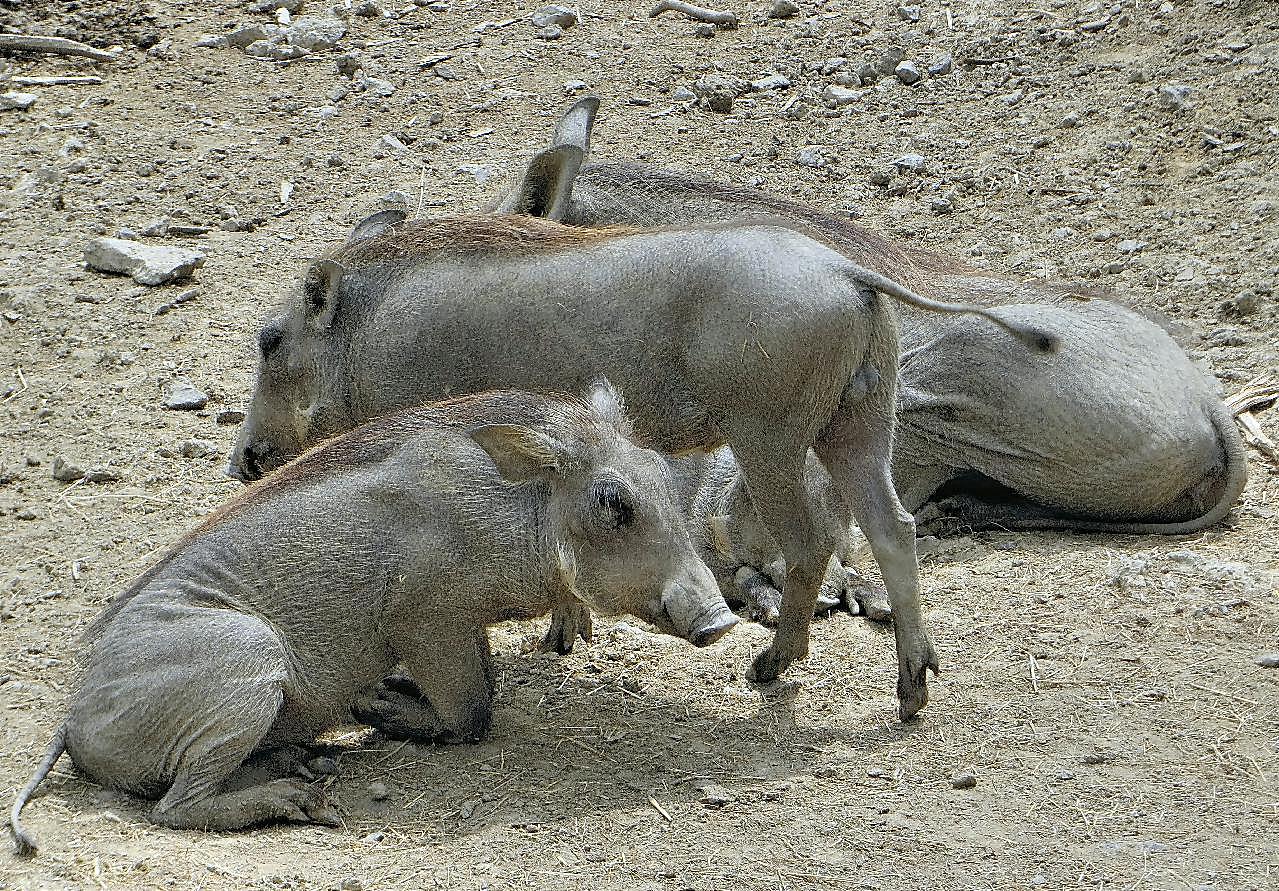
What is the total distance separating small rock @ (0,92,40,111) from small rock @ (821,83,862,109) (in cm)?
470

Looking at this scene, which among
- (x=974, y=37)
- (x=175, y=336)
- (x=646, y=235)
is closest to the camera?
(x=646, y=235)

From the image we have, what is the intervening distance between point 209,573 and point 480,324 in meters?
1.31

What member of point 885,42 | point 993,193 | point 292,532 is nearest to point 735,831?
point 292,532

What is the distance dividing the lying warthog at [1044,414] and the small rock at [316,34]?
4376mm

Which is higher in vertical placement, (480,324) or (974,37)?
(974,37)

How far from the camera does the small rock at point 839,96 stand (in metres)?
9.04

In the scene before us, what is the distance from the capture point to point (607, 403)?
15.7ft

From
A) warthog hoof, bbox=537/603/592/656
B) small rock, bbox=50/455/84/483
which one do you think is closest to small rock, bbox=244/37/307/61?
small rock, bbox=50/455/84/483

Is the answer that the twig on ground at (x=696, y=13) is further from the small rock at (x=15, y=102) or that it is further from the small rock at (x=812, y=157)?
the small rock at (x=15, y=102)

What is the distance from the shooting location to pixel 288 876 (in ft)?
12.7

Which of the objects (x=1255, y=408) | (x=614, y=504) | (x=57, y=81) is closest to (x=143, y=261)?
(x=57, y=81)

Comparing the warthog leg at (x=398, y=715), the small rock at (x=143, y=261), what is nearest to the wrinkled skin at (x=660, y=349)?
the warthog leg at (x=398, y=715)

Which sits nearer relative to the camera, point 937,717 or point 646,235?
point 937,717

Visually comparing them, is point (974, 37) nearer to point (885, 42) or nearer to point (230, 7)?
point (885, 42)
